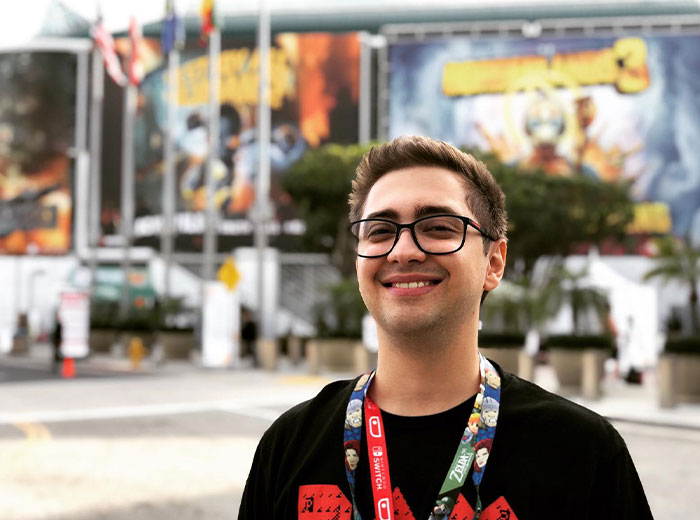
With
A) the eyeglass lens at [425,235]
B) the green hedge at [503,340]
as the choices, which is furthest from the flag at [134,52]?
the eyeglass lens at [425,235]

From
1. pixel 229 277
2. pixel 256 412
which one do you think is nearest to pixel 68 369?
pixel 229 277

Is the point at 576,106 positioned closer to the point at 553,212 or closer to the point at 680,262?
the point at 553,212

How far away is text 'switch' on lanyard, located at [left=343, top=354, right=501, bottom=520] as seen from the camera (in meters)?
2.14

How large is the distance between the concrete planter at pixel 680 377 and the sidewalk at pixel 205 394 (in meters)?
0.25

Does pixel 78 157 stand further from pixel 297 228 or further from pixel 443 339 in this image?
pixel 443 339

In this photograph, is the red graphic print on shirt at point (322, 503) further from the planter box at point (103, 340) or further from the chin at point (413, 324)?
the planter box at point (103, 340)

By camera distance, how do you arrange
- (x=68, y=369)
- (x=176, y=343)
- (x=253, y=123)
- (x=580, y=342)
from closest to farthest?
(x=580, y=342)
(x=68, y=369)
(x=176, y=343)
(x=253, y=123)

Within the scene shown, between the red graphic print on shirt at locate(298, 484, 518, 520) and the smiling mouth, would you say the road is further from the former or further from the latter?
the smiling mouth

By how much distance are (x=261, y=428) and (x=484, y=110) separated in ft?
171

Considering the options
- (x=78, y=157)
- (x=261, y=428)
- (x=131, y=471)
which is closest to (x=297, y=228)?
(x=78, y=157)

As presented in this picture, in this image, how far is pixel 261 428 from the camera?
15.3 metres

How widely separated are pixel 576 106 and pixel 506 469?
64.0 m

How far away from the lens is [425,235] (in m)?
2.35

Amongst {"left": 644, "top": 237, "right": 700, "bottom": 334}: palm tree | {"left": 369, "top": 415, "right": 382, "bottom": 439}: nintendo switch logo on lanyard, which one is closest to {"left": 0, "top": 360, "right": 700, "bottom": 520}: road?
{"left": 369, "top": 415, "right": 382, "bottom": 439}: nintendo switch logo on lanyard
